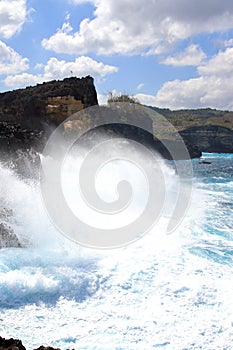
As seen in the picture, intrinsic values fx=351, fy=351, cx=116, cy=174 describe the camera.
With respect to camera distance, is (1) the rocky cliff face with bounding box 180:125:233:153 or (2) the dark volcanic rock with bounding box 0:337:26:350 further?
(1) the rocky cliff face with bounding box 180:125:233:153

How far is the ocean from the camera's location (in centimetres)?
475

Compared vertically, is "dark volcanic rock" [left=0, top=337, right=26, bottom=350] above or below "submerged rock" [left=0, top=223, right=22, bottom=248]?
below

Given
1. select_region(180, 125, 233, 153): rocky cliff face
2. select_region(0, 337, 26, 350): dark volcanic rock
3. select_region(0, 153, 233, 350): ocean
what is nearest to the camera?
select_region(0, 337, 26, 350): dark volcanic rock

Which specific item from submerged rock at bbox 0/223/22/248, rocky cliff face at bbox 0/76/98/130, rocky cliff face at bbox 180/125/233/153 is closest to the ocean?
submerged rock at bbox 0/223/22/248

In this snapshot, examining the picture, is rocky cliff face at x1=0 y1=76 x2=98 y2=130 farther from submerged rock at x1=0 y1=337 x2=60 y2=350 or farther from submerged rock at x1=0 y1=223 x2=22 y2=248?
submerged rock at x1=0 y1=337 x2=60 y2=350

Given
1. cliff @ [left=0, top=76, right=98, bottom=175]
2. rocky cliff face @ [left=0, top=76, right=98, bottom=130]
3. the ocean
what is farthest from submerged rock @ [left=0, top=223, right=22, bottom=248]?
rocky cliff face @ [left=0, top=76, right=98, bottom=130]

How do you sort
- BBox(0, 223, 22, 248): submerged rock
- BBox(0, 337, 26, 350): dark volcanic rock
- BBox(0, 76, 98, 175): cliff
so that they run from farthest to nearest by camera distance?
BBox(0, 76, 98, 175): cliff
BBox(0, 223, 22, 248): submerged rock
BBox(0, 337, 26, 350): dark volcanic rock

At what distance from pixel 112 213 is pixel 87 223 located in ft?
7.04

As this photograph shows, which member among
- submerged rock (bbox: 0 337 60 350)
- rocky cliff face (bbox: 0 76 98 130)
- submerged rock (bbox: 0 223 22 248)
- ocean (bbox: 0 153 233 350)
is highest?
rocky cliff face (bbox: 0 76 98 130)

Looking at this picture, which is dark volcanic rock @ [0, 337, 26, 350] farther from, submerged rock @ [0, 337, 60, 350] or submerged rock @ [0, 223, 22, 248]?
submerged rock @ [0, 223, 22, 248]

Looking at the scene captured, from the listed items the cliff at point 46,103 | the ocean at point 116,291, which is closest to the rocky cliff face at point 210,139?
the cliff at point 46,103

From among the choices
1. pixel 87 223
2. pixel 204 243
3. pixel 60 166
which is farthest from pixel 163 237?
pixel 60 166

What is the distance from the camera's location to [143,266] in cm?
737

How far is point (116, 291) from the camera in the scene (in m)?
6.13
